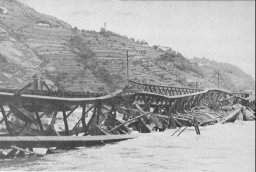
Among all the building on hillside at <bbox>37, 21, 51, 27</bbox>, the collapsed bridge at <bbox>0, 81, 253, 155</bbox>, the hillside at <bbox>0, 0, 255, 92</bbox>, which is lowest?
the collapsed bridge at <bbox>0, 81, 253, 155</bbox>

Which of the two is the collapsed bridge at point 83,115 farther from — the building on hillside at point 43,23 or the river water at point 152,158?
the building on hillside at point 43,23

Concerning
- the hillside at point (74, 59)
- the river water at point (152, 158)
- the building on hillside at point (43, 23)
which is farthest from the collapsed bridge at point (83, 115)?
the building on hillside at point (43, 23)

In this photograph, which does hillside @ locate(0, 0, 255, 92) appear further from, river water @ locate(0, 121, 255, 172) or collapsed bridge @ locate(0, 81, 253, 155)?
river water @ locate(0, 121, 255, 172)

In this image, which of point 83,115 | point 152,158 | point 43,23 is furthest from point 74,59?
point 152,158

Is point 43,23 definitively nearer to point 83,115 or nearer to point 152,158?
point 83,115

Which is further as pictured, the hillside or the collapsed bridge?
the hillside

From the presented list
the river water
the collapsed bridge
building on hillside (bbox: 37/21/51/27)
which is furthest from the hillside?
the river water

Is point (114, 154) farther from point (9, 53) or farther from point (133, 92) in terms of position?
point (9, 53)
